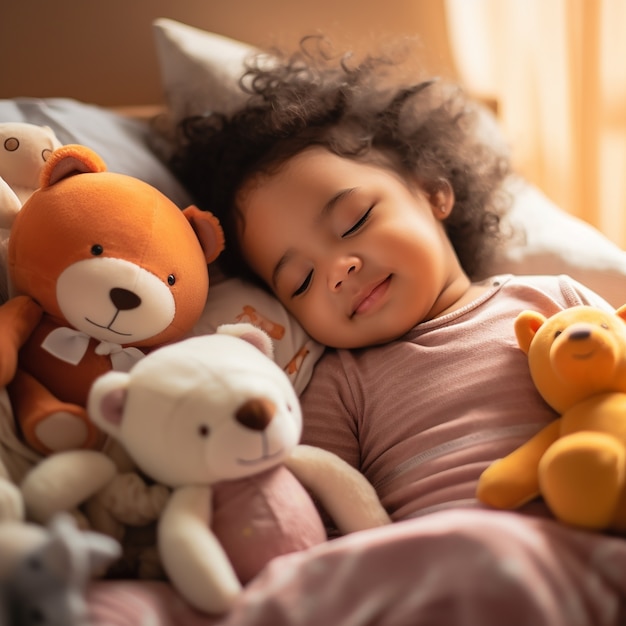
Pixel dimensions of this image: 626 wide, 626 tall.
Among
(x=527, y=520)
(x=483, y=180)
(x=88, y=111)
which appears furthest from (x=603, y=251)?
(x=88, y=111)

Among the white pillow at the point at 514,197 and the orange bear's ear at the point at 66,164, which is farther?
the white pillow at the point at 514,197

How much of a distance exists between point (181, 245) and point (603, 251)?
0.78 meters

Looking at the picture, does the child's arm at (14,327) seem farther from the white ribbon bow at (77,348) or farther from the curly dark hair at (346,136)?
the curly dark hair at (346,136)

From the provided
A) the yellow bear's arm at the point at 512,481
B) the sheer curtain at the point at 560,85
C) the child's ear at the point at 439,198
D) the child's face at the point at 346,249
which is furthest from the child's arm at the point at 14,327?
the sheer curtain at the point at 560,85

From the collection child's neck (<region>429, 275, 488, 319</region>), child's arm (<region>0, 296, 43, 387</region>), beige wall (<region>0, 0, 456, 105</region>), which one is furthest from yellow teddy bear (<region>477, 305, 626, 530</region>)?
beige wall (<region>0, 0, 456, 105</region>)

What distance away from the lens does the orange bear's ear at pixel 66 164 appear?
0.91m

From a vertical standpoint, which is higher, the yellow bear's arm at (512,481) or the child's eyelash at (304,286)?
the child's eyelash at (304,286)

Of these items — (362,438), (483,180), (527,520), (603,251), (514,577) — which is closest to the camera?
(514,577)

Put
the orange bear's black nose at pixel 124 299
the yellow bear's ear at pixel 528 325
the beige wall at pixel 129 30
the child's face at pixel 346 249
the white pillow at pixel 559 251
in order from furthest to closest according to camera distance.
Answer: the beige wall at pixel 129 30
the white pillow at pixel 559 251
the child's face at pixel 346 249
the yellow bear's ear at pixel 528 325
the orange bear's black nose at pixel 124 299

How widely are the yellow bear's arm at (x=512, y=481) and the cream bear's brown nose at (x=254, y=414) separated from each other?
283 millimetres

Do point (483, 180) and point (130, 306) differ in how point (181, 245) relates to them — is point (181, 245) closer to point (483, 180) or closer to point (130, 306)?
point (130, 306)

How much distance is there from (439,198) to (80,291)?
0.71 meters

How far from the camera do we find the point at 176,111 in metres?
1.45

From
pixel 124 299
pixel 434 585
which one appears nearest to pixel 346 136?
pixel 124 299
